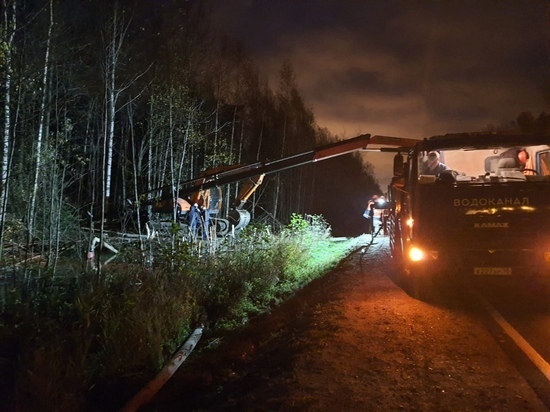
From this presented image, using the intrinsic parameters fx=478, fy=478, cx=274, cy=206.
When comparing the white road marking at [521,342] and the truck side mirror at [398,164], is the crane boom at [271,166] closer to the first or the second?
the truck side mirror at [398,164]

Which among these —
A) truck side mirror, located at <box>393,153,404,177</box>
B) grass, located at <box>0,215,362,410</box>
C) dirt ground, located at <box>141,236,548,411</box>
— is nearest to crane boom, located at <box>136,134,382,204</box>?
truck side mirror, located at <box>393,153,404,177</box>

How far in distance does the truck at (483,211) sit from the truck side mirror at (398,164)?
1.11m

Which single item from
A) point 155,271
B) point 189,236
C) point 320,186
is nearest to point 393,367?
point 155,271

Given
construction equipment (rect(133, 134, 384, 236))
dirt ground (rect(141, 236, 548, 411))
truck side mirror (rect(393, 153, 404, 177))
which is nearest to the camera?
dirt ground (rect(141, 236, 548, 411))

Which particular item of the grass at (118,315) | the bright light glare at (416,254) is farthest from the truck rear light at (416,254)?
the grass at (118,315)

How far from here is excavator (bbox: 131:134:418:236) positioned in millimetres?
14700

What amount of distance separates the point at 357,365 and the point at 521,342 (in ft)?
8.00

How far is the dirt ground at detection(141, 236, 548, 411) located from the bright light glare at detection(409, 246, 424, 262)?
778mm

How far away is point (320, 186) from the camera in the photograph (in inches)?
1970

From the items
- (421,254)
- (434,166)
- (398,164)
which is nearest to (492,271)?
(421,254)

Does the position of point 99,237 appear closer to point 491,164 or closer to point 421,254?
point 421,254

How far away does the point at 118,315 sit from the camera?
6992 millimetres

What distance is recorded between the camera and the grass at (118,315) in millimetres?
5233

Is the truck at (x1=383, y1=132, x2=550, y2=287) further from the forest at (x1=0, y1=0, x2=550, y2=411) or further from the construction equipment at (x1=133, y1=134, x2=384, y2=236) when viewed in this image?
the construction equipment at (x1=133, y1=134, x2=384, y2=236)
